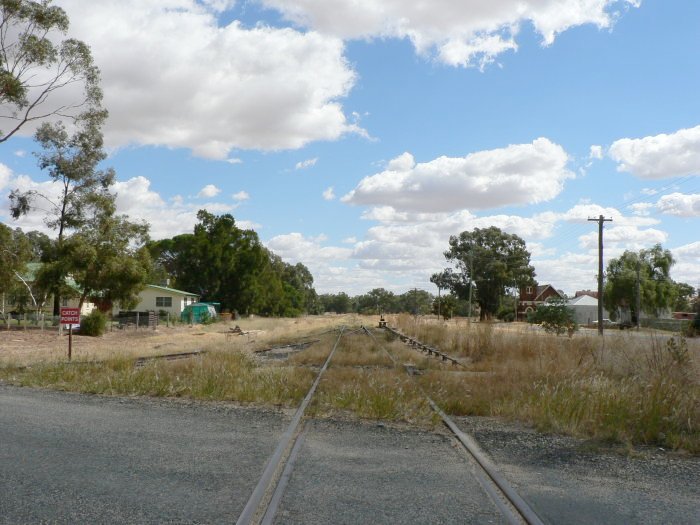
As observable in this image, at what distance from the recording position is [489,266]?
9650 cm

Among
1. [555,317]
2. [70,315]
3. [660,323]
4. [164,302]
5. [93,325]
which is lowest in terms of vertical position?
[93,325]

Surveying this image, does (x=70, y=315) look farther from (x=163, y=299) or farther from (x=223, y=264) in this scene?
(x=223, y=264)

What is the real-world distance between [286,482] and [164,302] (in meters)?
66.0

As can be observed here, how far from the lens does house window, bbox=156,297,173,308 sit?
6958 centimetres

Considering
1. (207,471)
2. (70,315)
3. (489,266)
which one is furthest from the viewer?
(489,266)

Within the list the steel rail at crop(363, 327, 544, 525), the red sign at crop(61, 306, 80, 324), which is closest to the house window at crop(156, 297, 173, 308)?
the red sign at crop(61, 306, 80, 324)

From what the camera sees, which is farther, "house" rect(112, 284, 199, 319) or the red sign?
"house" rect(112, 284, 199, 319)

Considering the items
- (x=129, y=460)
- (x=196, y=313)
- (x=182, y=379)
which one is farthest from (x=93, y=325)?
(x=129, y=460)

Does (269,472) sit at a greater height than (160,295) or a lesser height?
lesser

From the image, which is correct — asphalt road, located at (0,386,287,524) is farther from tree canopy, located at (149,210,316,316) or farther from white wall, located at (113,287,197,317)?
tree canopy, located at (149,210,316,316)

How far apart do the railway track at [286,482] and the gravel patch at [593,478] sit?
0.15 meters

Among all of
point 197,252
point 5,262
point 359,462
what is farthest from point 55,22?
point 197,252

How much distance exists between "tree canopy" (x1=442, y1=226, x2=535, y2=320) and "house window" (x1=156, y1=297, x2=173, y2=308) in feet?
137

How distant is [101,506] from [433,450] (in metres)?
3.88
